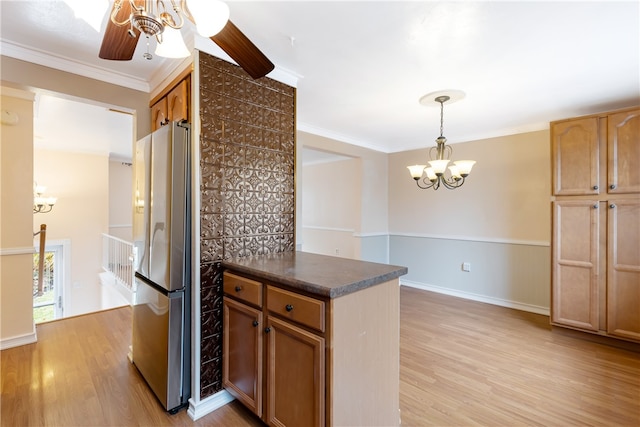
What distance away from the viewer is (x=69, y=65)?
6.79ft

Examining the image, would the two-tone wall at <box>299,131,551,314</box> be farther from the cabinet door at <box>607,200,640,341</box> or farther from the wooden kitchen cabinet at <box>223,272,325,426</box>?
the wooden kitchen cabinet at <box>223,272,325,426</box>

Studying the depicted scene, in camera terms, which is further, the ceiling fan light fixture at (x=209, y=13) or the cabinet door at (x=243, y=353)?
the cabinet door at (x=243, y=353)

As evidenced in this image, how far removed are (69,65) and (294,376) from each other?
2582mm

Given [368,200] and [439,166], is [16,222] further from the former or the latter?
[368,200]

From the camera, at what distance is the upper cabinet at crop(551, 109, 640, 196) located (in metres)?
2.65

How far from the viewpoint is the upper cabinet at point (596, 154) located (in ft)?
8.69

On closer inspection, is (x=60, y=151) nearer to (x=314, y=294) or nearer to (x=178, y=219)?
(x=178, y=219)

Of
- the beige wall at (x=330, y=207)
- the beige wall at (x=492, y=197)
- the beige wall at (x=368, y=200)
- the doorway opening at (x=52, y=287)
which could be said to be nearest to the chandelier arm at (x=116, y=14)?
the beige wall at (x=368, y=200)

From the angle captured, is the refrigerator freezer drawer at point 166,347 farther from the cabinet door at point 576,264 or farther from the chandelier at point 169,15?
the cabinet door at point 576,264

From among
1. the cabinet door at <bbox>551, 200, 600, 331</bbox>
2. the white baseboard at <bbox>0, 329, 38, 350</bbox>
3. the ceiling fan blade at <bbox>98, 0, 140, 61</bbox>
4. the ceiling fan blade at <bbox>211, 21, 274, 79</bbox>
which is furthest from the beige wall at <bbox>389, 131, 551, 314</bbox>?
the white baseboard at <bbox>0, 329, 38, 350</bbox>

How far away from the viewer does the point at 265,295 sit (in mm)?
1620

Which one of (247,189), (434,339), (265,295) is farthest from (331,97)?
(434,339)

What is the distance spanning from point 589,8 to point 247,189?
7.48ft

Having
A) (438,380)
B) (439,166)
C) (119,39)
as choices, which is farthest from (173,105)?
(438,380)
